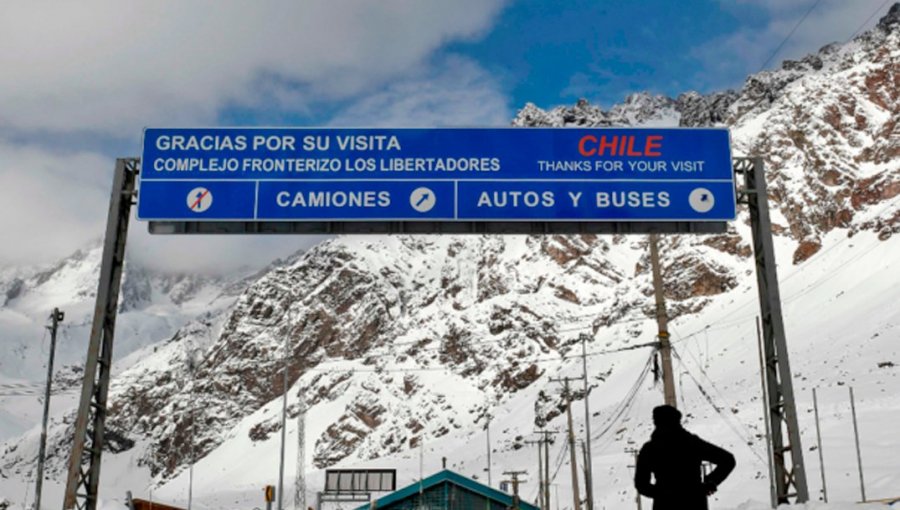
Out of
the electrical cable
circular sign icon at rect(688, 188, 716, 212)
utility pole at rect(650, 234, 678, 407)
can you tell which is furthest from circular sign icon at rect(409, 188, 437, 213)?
the electrical cable

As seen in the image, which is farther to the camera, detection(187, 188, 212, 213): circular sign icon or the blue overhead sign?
detection(187, 188, 212, 213): circular sign icon

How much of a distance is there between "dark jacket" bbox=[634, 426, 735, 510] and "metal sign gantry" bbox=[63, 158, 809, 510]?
9.95 meters

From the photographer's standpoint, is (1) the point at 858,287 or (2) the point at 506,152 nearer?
(2) the point at 506,152

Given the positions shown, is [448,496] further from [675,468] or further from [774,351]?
[675,468]

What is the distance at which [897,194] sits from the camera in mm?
156500

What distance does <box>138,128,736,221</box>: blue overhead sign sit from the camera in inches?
724

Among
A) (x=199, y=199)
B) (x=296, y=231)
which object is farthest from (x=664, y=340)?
(x=199, y=199)

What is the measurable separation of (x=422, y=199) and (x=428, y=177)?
1.46ft

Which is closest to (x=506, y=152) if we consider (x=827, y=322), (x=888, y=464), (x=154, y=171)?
(x=154, y=171)

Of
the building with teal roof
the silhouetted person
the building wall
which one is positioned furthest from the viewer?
the building wall

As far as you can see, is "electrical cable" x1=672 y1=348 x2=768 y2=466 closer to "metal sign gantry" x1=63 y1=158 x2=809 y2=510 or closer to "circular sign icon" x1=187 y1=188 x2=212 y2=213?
"metal sign gantry" x1=63 y1=158 x2=809 y2=510

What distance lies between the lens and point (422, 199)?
60.4 feet

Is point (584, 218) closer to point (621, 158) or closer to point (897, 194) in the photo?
point (621, 158)

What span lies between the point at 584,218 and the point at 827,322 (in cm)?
10927
